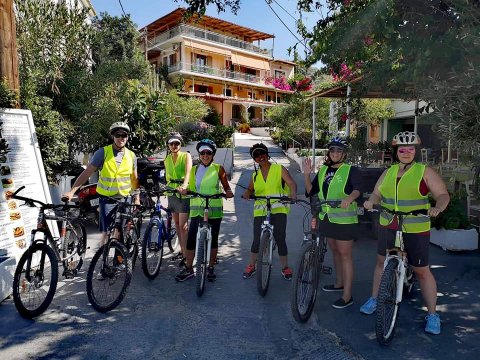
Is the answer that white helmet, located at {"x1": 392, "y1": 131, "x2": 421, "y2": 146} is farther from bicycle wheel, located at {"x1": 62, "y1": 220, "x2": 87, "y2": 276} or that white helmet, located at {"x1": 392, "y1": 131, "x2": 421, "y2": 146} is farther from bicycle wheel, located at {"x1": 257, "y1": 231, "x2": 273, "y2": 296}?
bicycle wheel, located at {"x1": 62, "y1": 220, "x2": 87, "y2": 276}

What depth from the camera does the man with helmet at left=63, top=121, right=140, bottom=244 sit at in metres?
5.02

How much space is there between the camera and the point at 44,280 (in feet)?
13.9

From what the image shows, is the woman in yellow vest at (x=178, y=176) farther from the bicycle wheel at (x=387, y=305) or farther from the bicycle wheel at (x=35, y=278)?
the bicycle wheel at (x=387, y=305)

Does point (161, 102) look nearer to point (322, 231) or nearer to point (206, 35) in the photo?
point (322, 231)

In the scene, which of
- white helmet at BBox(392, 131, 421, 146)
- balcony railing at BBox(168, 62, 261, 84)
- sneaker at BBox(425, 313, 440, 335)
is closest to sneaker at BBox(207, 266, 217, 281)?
sneaker at BBox(425, 313, 440, 335)

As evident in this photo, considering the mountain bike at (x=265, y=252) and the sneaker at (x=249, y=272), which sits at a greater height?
the mountain bike at (x=265, y=252)

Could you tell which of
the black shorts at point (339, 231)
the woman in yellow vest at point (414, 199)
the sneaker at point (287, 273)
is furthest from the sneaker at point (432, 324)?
the sneaker at point (287, 273)

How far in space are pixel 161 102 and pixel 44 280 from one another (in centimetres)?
719

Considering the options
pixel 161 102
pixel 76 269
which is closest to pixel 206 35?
pixel 161 102

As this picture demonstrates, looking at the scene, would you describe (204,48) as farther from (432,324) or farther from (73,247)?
(432,324)

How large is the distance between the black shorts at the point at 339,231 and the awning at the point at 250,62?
41136mm


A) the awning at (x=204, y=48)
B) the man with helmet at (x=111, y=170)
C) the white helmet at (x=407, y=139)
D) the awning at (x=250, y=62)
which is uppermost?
the awning at (x=204, y=48)

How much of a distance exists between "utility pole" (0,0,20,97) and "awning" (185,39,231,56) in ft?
116

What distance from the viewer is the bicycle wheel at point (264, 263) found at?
456 centimetres
